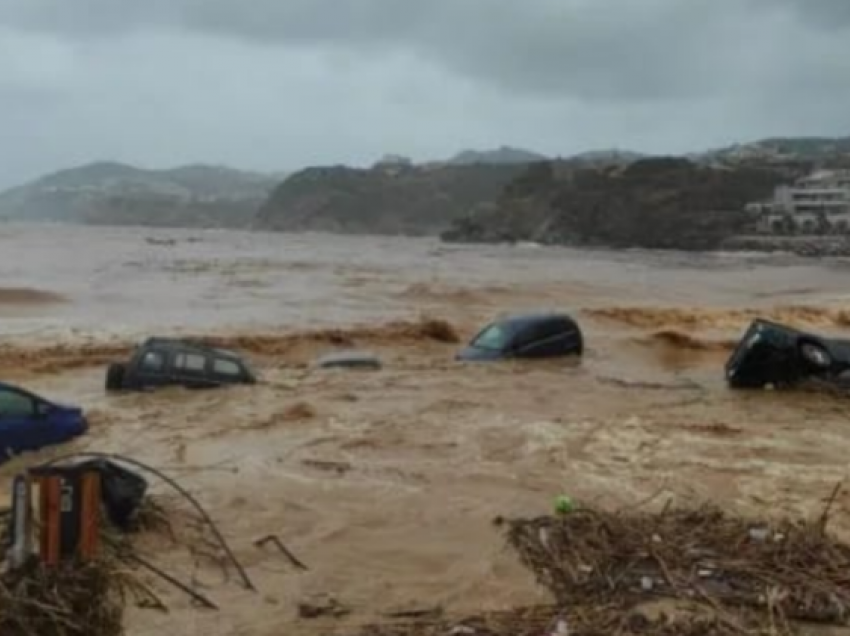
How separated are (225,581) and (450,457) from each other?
5.62 m

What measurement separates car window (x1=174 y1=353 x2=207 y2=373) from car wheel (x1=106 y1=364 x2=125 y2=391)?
3.48 ft

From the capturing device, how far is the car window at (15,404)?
14266mm

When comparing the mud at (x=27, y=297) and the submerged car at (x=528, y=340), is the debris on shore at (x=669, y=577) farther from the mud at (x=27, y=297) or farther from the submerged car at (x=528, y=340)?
the mud at (x=27, y=297)

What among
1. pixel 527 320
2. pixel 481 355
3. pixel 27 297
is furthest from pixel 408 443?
pixel 27 297

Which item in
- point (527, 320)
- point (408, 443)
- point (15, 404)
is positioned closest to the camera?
point (15, 404)

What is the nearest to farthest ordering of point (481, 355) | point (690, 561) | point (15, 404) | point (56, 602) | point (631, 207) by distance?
1. point (56, 602)
2. point (690, 561)
3. point (15, 404)
4. point (481, 355)
5. point (631, 207)

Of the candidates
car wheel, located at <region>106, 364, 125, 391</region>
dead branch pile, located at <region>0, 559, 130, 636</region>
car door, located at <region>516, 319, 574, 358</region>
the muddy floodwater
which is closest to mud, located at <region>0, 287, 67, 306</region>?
the muddy floodwater

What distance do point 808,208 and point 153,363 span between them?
473 ft

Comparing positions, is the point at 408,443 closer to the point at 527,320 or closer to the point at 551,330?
the point at 527,320

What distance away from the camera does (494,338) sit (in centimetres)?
2538

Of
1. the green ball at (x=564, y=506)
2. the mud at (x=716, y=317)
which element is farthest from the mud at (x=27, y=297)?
the green ball at (x=564, y=506)

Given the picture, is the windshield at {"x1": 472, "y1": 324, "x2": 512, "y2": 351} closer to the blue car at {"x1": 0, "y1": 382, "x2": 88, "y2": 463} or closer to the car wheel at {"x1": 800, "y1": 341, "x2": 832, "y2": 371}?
the car wheel at {"x1": 800, "y1": 341, "x2": 832, "y2": 371}

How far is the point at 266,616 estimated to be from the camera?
887 centimetres

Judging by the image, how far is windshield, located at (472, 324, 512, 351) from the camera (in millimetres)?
24984
